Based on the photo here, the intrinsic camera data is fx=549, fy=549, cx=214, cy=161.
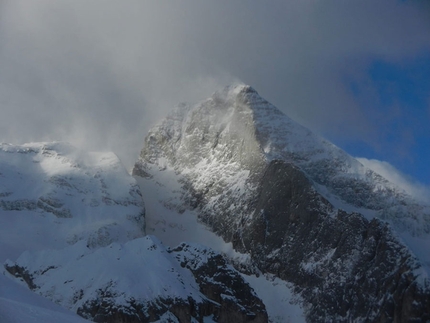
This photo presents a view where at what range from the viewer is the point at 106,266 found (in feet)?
318

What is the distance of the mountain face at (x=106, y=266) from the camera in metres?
89.6

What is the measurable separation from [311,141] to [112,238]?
2753 inches

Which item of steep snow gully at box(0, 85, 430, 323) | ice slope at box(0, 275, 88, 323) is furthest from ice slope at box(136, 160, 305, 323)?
ice slope at box(0, 275, 88, 323)

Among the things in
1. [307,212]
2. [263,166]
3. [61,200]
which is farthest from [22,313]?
[61,200]

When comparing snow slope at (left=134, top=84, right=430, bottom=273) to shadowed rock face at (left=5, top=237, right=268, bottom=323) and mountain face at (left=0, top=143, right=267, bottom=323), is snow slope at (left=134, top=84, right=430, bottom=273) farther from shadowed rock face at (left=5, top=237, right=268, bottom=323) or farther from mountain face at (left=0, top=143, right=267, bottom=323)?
shadowed rock face at (left=5, top=237, right=268, bottom=323)

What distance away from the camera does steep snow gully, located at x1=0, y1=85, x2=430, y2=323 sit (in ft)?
310

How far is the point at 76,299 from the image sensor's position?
297ft

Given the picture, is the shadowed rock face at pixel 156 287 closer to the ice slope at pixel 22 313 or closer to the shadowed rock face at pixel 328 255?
the shadowed rock face at pixel 328 255

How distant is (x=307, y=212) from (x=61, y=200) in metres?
71.5

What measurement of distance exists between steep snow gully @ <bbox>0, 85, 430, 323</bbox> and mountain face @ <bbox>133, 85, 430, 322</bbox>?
1.14 feet

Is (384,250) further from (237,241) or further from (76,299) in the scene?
(76,299)

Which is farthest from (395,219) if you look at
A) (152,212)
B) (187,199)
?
(152,212)

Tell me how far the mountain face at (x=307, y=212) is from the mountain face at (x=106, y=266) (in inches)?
807

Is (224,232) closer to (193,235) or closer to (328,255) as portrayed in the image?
(193,235)
